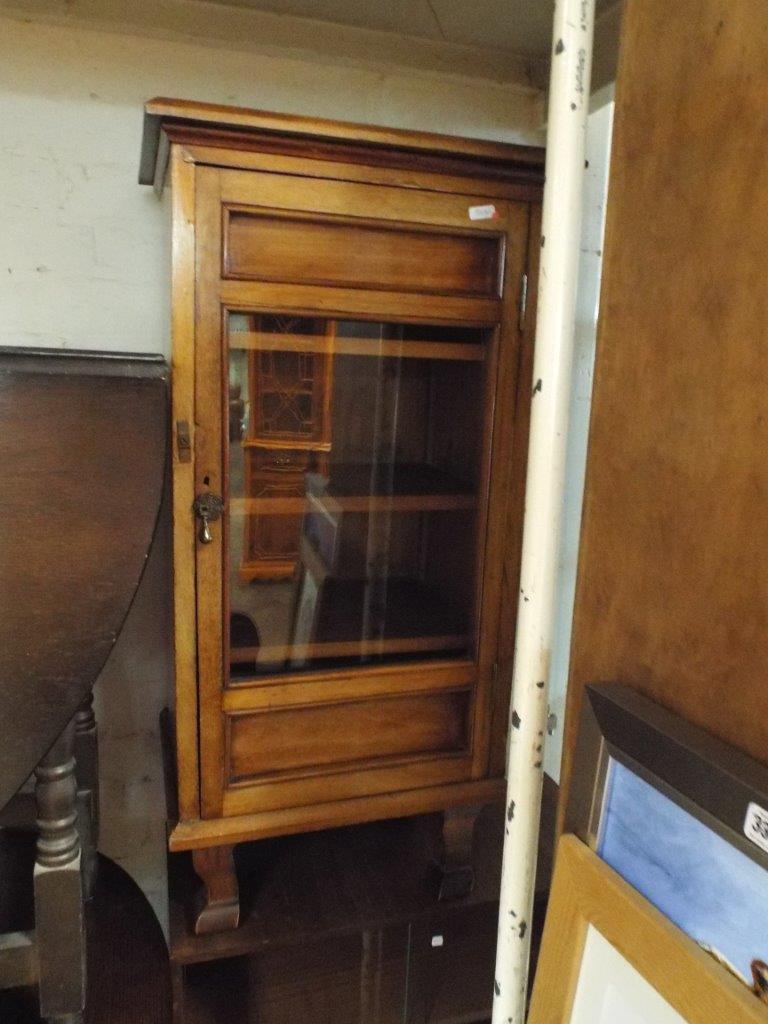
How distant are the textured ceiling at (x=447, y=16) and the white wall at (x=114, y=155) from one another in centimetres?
7

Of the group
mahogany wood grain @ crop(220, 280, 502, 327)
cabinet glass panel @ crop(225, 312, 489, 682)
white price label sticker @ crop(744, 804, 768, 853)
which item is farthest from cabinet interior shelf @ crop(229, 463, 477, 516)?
white price label sticker @ crop(744, 804, 768, 853)

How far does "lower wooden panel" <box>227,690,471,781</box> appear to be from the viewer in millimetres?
1047

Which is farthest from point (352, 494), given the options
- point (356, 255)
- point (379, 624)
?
point (356, 255)

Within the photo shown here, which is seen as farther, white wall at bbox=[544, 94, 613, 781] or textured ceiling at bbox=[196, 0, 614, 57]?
white wall at bbox=[544, 94, 613, 781]

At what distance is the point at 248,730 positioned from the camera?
3.42 feet

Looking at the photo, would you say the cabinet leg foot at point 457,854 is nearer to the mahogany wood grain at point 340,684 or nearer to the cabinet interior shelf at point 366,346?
the mahogany wood grain at point 340,684

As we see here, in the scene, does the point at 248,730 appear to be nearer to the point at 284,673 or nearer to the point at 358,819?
the point at 284,673

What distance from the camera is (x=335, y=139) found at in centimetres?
91

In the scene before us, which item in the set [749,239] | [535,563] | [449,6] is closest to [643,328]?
[749,239]

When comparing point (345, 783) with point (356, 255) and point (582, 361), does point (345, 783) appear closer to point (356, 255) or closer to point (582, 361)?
point (356, 255)

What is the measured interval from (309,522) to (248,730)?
33cm

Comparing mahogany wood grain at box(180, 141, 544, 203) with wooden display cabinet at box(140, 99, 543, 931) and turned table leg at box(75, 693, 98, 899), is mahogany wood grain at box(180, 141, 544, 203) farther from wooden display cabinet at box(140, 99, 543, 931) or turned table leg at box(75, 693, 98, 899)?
turned table leg at box(75, 693, 98, 899)

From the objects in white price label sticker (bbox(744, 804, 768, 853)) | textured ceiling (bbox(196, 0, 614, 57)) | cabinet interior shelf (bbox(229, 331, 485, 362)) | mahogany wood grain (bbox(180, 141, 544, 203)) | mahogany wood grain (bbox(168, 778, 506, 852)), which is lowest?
mahogany wood grain (bbox(168, 778, 506, 852))

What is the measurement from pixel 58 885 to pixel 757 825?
32.9 inches
